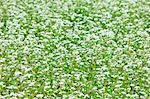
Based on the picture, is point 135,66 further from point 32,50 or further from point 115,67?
point 32,50

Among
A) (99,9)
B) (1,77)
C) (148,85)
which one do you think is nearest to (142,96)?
(148,85)

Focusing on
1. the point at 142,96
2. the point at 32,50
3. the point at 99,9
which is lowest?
the point at 142,96

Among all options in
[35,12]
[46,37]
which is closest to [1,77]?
[46,37]

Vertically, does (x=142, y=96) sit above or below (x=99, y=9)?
below

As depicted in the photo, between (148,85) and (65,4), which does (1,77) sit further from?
(65,4)

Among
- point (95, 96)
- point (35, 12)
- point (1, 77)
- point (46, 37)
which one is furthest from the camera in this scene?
point (35, 12)

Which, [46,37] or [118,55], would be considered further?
[46,37]

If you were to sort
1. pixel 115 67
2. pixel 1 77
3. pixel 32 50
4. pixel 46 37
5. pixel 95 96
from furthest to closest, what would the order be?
pixel 46 37, pixel 32 50, pixel 115 67, pixel 1 77, pixel 95 96
